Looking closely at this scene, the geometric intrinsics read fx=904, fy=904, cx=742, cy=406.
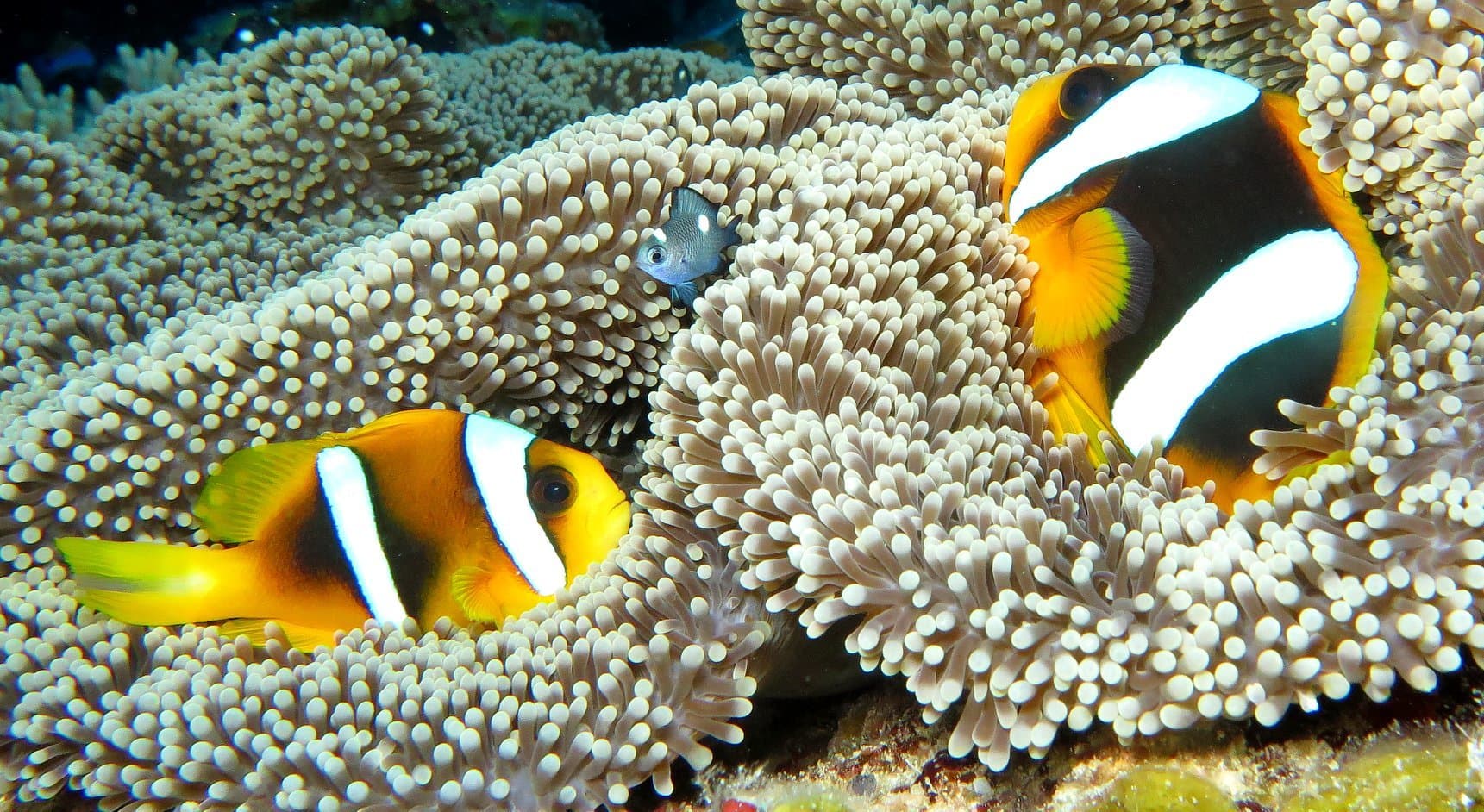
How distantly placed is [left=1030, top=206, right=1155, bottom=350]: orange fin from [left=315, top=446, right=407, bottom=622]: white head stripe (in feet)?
3.60

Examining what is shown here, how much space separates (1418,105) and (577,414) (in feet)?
4.83

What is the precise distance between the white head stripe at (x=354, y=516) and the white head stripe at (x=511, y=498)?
0.17 meters

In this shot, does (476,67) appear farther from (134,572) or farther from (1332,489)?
(1332,489)

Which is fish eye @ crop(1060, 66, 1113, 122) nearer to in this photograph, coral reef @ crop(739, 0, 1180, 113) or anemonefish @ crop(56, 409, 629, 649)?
coral reef @ crop(739, 0, 1180, 113)

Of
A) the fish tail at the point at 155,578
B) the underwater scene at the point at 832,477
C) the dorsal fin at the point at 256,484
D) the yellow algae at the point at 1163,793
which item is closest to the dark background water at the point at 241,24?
the underwater scene at the point at 832,477

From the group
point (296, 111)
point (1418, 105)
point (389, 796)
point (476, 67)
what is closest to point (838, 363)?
point (389, 796)

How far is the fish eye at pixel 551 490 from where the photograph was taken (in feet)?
4.58

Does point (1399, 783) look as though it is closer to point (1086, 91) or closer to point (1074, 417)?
point (1074, 417)

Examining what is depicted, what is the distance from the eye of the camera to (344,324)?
1494 mm

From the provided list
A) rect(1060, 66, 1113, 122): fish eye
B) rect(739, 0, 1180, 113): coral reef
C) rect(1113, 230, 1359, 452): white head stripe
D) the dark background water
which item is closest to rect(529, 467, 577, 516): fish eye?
rect(1113, 230, 1359, 452): white head stripe

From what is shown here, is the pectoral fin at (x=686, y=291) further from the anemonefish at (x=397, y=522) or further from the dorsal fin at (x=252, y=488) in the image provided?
the dorsal fin at (x=252, y=488)

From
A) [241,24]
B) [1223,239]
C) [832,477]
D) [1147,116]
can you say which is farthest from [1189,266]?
[241,24]

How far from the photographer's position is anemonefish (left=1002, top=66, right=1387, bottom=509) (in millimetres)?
1231

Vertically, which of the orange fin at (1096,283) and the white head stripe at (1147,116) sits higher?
the white head stripe at (1147,116)
